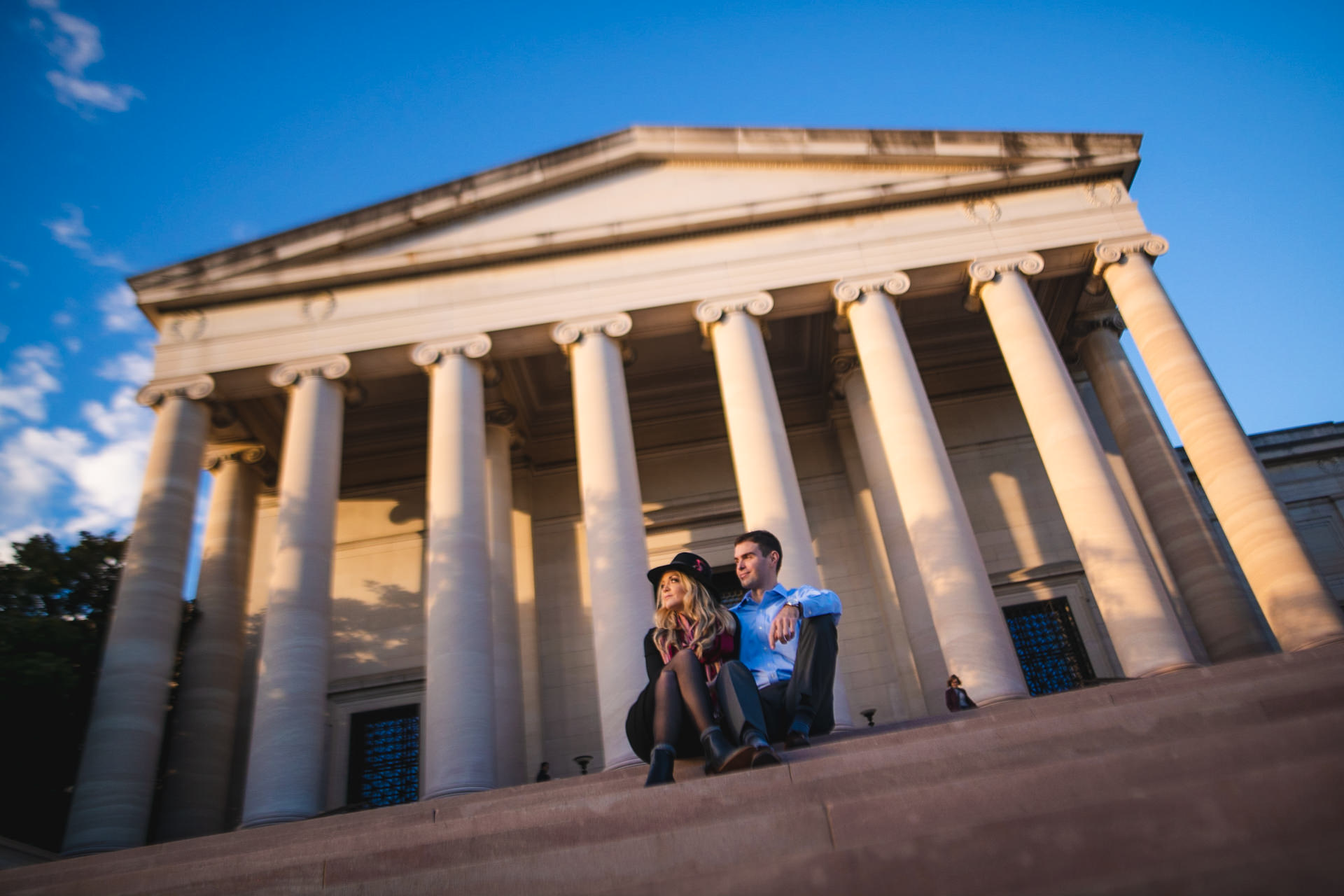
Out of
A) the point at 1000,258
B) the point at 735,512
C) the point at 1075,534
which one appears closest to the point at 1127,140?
the point at 1000,258

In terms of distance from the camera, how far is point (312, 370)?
71.4 feet

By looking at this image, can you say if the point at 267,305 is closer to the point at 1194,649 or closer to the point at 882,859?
the point at 882,859

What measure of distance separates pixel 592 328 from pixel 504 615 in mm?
7300

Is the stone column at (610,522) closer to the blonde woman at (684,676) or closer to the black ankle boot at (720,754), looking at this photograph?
the blonde woman at (684,676)

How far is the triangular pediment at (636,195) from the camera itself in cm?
2264

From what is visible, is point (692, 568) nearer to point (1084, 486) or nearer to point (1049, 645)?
point (1084, 486)

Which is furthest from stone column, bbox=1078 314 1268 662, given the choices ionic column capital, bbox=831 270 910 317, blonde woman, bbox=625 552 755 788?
blonde woman, bbox=625 552 755 788

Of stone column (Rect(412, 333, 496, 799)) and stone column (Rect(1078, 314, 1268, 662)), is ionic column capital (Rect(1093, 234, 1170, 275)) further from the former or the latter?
stone column (Rect(412, 333, 496, 799))

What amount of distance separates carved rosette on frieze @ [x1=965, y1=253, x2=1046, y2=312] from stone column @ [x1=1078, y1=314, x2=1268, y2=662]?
403 cm

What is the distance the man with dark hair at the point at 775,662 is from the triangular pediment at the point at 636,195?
15539 millimetres

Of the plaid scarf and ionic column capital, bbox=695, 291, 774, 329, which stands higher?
ionic column capital, bbox=695, 291, 774, 329

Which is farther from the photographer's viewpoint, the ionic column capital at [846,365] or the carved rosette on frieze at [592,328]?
the ionic column capital at [846,365]

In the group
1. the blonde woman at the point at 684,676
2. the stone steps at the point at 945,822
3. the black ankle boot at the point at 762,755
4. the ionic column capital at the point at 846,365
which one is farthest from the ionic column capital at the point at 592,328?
the black ankle boot at the point at 762,755

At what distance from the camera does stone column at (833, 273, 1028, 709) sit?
17172mm
